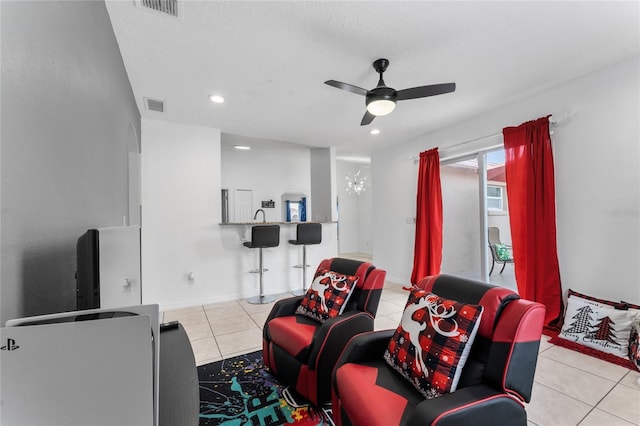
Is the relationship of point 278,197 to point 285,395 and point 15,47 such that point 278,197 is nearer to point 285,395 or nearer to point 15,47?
point 285,395

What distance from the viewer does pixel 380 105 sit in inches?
96.6

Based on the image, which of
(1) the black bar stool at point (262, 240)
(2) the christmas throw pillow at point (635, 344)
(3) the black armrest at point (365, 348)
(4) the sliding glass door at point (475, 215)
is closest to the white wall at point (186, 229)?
(1) the black bar stool at point (262, 240)

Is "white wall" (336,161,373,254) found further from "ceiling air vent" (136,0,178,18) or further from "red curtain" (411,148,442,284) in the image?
"ceiling air vent" (136,0,178,18)

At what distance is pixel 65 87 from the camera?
3.74 ft

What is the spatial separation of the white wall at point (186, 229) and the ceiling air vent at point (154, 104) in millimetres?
442

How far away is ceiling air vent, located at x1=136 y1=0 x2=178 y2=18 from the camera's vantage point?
177cm

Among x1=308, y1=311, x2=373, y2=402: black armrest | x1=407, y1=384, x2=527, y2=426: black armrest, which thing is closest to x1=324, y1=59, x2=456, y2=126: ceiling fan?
x1=308, y1=311, x2=373, y2=402: black armrest

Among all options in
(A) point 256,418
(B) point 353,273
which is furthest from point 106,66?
(A) point 256,418

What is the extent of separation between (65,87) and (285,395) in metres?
2.11

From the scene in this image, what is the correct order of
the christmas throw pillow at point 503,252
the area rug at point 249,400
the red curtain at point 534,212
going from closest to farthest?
1. the area rug at point 249,400
2. the red curtain at point 534,212
3. the christmas throw pillow at point 503,252

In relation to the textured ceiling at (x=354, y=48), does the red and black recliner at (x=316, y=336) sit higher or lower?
lower

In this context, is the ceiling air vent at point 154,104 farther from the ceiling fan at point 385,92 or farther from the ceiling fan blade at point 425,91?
the ceiling fan blade at point 425,91

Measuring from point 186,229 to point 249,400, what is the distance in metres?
2.72

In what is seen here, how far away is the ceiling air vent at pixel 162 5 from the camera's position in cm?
177
